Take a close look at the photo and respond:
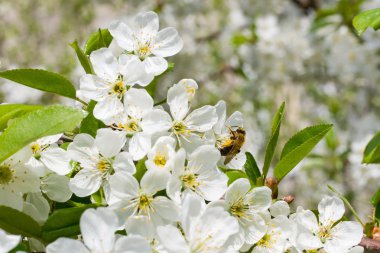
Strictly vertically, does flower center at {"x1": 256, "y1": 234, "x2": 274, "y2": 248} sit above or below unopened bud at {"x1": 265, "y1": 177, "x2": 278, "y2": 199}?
below

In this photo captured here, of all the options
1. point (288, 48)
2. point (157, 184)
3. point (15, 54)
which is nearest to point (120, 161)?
point (157, 184)

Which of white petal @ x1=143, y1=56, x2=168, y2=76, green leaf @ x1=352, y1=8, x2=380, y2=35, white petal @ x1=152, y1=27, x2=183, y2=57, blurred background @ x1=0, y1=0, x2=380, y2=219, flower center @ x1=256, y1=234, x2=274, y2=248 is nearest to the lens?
flower center @ x1=256, y1=234, x2=274, y2=248

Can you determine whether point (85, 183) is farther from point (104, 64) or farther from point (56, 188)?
point (104, 64)

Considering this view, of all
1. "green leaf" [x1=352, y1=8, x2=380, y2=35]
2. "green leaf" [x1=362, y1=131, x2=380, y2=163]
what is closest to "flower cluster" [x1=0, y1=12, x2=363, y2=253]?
"green leaf" [x1=362, y1=131, x2=380, y2=163]

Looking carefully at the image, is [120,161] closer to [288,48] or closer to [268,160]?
[268,160]

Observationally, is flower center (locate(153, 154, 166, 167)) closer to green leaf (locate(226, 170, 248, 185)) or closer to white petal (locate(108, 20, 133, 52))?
green leaf (locate(226, 170, 248, 185))

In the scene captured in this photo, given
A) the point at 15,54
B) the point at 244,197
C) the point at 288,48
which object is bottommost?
the point at 15,54

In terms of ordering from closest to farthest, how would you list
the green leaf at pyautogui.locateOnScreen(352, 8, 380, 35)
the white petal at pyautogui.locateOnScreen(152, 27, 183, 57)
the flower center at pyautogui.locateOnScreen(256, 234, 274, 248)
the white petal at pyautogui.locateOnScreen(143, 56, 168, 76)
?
the flower center at pyautogui.locateOnScreen(256, 234, 274, 248) < the white petal at pyautogui.locateOnScreen(143, 56, 168, 76) < the white petal at pyautogui.locateOnScreen(152, 27, 183, 57) < the green leaf at pyautogui.locateOnScreen(352, 8, 380, 35)

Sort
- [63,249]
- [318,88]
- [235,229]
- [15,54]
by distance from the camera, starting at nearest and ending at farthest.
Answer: [63,249], [235,229], [318,88], [15,54]
